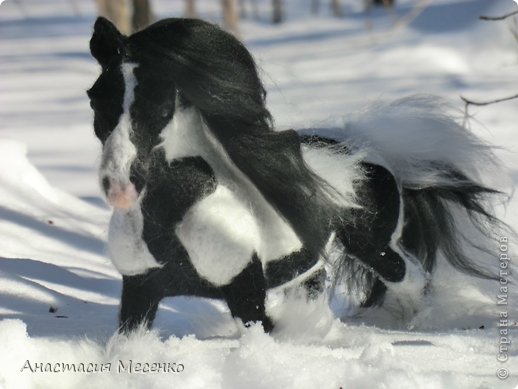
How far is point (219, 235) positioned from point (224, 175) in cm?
11

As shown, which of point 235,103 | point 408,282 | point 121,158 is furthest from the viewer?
point 408,282

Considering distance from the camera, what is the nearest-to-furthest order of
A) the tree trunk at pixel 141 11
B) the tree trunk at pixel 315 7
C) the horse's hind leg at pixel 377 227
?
the horse's hind leg at pixel 377 227 < the tree trunk at pixel 141 11 < the tree trunk at pixel 315 7

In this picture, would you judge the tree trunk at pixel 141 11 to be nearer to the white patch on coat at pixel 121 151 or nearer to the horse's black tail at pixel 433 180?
the horse's black tail at pixel 433 180

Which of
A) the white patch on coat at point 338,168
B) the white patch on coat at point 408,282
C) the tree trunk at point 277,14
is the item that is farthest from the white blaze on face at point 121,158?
the tree trunk at point 277,14

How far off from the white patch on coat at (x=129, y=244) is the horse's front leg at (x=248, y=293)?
145 millimetres

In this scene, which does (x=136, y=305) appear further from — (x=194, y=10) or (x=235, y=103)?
(x=194, y=10)

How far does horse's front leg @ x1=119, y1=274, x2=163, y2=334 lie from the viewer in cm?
172

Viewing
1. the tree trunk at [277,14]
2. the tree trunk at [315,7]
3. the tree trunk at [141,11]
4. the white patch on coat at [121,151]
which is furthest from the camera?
the tree trunk at [315,7]

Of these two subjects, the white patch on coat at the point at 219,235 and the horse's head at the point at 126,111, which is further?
the white patch on coat at the point at 219,235

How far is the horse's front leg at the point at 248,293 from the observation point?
1.68 metres

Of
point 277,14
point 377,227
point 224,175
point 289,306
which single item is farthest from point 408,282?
point 277,14

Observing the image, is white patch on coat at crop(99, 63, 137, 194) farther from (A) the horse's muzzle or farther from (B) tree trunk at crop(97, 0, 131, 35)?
(B) tree trunk at crop(97, 0, 131, 35)

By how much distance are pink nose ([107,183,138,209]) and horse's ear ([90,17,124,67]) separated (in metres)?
0.23

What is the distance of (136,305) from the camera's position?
68.4 inches
